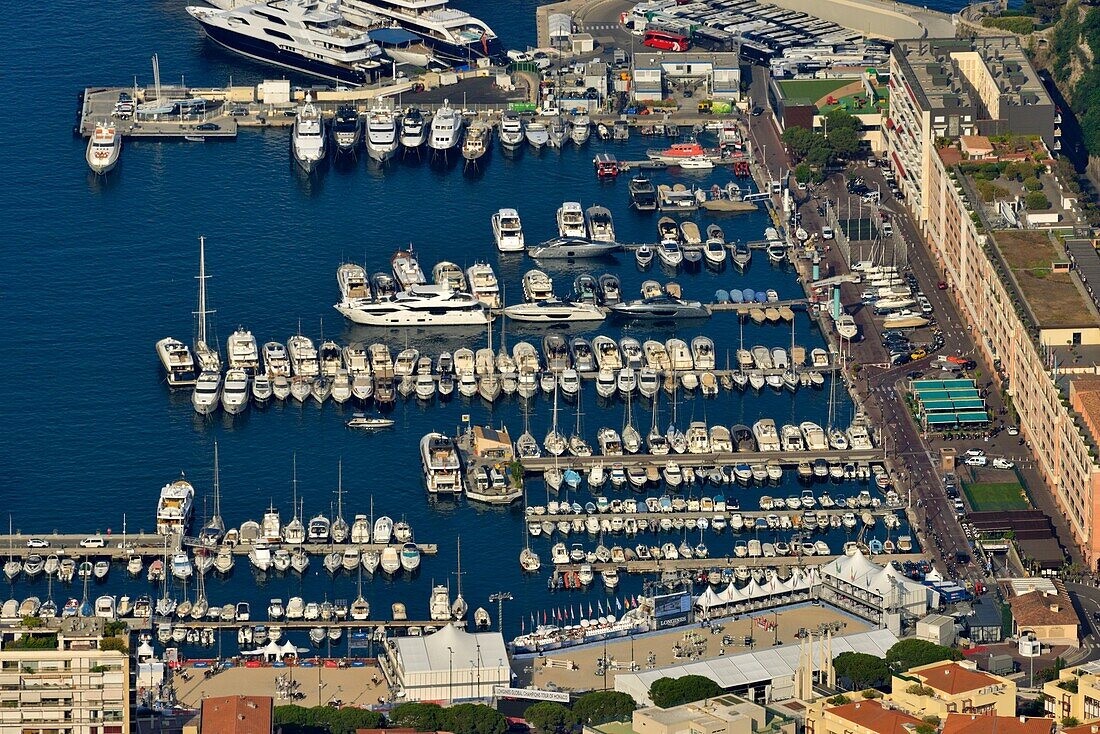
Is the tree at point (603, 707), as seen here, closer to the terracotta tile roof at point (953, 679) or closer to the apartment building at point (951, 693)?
the apartment building at point (951, 693)

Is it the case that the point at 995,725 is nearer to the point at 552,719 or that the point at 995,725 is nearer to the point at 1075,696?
the point at 1075,696

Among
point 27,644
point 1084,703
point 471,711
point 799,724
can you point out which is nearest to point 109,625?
point 27,644

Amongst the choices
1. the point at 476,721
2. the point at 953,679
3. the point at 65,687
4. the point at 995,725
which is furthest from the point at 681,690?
the point at 65,687

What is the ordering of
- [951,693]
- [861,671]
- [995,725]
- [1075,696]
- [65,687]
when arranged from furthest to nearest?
[861,671] → [1075,696] → [951,693] → [65,687] → [995,725]

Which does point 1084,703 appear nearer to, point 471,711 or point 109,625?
point 471,711

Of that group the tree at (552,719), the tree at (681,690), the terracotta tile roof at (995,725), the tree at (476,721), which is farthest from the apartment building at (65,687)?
the terracotta tile roof at (995,725)

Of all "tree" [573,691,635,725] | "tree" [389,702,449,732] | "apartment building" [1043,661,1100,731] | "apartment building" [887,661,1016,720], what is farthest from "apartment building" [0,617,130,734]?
"apartment building" [1043,661,1100,731]
